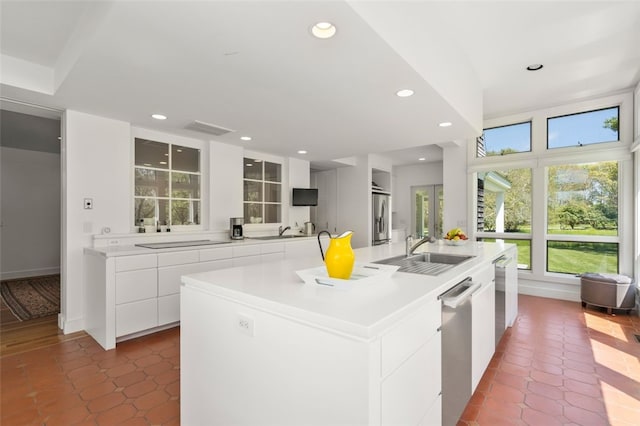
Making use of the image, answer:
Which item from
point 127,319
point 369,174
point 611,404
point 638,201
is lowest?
point 611,404

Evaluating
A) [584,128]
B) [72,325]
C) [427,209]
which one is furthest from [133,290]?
[427,209]

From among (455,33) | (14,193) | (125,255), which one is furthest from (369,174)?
(14,193)

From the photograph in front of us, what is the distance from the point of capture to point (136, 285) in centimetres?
291

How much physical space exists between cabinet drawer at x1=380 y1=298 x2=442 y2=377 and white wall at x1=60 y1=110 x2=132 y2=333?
3.29m

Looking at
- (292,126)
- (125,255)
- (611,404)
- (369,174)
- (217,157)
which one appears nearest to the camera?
(611,404)

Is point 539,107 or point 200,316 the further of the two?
point 539,107

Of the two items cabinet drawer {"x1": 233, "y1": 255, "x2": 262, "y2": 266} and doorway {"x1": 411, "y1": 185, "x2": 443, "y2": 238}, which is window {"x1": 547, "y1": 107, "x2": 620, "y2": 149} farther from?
cabinet drawer {"x1": 233, "y1": 255, "x2": 262, "y2": 266}

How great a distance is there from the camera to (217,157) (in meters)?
4.34

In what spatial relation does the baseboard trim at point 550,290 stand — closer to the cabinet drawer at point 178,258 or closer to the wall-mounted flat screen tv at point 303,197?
the wall-mounted flat screen tv at point 303,197

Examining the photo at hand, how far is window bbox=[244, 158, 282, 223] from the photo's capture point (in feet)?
16.4

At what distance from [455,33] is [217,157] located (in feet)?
10.7

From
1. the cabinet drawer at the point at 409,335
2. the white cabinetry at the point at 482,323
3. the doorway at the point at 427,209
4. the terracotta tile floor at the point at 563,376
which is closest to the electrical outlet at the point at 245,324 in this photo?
the cabinet drawer at the point at 409,335

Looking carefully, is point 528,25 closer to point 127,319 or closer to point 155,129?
point 155,129

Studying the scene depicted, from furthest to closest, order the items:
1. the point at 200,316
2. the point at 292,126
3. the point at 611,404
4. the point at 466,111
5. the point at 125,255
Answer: the point at 292,126 → the point at 466,111 → the point at 125,255 → the point at 611,404 → the point at 200,316
